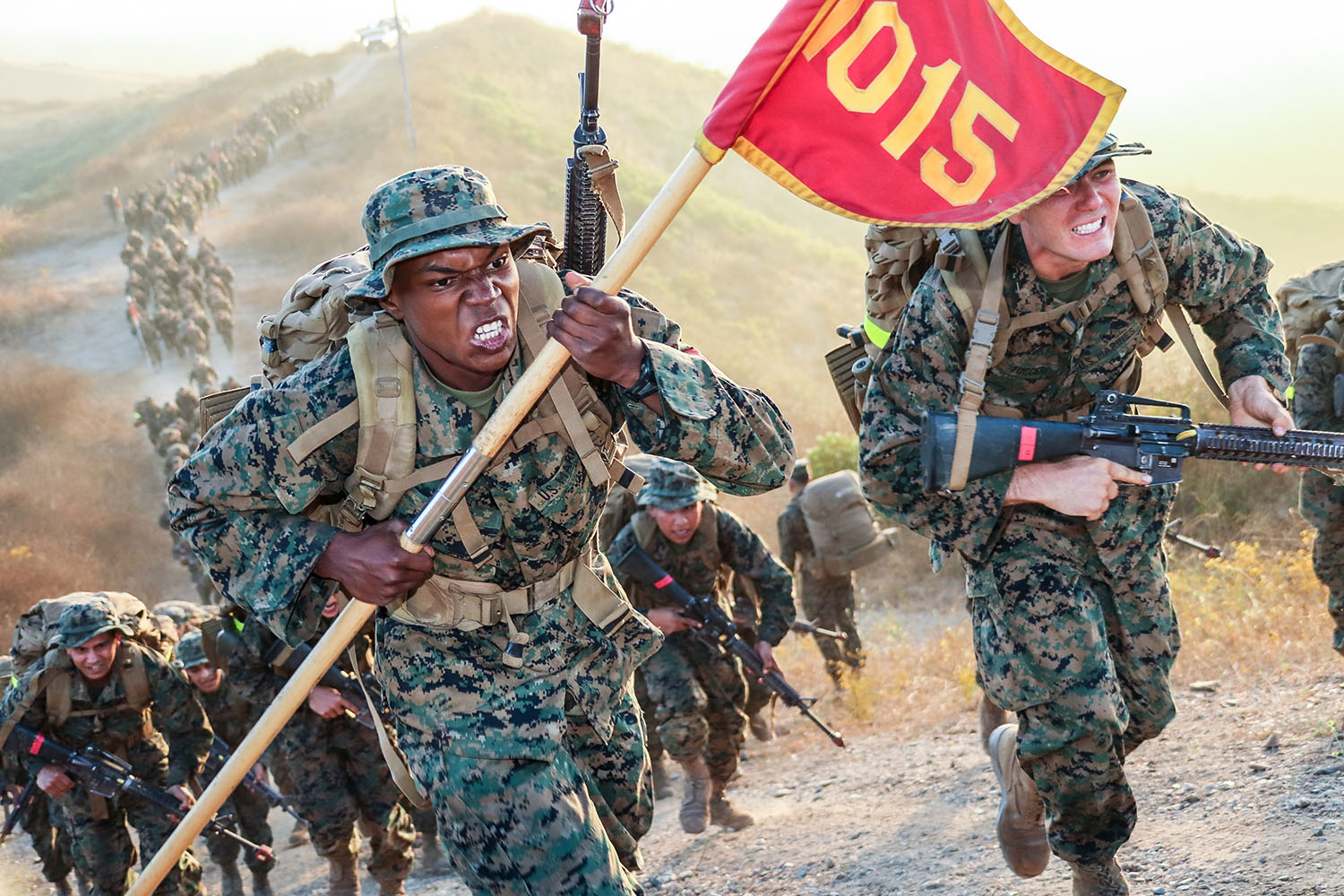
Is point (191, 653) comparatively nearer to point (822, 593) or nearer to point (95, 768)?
point (95, 768)

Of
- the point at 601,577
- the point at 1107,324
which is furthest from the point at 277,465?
the point at 1107,324

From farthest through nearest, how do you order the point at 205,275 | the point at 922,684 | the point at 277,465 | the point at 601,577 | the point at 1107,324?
1. the point at 205,275
2. the point at 922,684
3. the point at 1107,324
4. the point at 601,577
5. the point at 277,465

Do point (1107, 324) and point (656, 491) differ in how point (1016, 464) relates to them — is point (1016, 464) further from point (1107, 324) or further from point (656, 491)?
point (656, 491)

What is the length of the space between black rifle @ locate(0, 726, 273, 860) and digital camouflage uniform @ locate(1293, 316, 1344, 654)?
21.5 feet

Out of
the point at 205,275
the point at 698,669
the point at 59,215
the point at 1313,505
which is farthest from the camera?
the point at 59,215

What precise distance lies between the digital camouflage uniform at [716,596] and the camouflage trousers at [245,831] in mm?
3257

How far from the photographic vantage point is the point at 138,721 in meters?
8.14

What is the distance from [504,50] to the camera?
6253 centimetres

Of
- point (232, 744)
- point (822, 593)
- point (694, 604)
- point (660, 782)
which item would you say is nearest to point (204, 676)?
point (232, 744)

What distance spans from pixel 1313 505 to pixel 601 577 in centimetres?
473

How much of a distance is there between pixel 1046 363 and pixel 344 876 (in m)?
5.44

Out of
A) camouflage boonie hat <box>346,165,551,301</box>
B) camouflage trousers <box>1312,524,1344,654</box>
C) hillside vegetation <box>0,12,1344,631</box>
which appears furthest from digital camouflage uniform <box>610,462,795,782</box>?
hillside vegetation <box>0,12,1344,631</box>

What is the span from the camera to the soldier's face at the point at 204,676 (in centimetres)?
891

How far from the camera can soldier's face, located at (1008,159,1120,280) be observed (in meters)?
3.91
